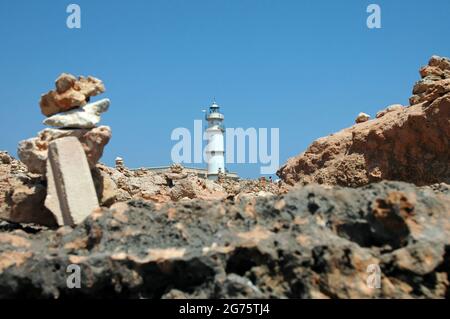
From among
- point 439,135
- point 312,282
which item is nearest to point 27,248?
point 312,282

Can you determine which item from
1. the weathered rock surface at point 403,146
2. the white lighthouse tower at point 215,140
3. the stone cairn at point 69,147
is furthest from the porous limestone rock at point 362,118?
the white lighthouse tower at point 215,140

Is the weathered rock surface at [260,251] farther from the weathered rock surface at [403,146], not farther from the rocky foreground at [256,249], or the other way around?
the weathered rock surface at [403,146]

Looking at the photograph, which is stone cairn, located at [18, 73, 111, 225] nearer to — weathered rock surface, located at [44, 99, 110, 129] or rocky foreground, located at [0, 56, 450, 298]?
weathered rock surface, located at [44, 99, 110, 129]

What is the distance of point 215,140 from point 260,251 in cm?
5160

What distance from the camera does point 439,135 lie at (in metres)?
10.2

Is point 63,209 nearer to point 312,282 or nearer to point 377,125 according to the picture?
point 312,282

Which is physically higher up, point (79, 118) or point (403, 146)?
point (403, 146)

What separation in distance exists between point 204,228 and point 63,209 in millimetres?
2044

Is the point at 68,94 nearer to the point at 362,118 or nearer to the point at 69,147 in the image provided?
the point at 69,147

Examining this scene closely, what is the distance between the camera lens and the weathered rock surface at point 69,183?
18.9 ft

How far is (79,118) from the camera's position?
6.29 meters

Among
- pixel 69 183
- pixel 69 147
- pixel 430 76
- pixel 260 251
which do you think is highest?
pixel 430 76

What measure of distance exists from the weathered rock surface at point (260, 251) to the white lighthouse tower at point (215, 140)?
50161 mm

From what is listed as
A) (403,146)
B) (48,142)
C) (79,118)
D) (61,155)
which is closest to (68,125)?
(79,118)
